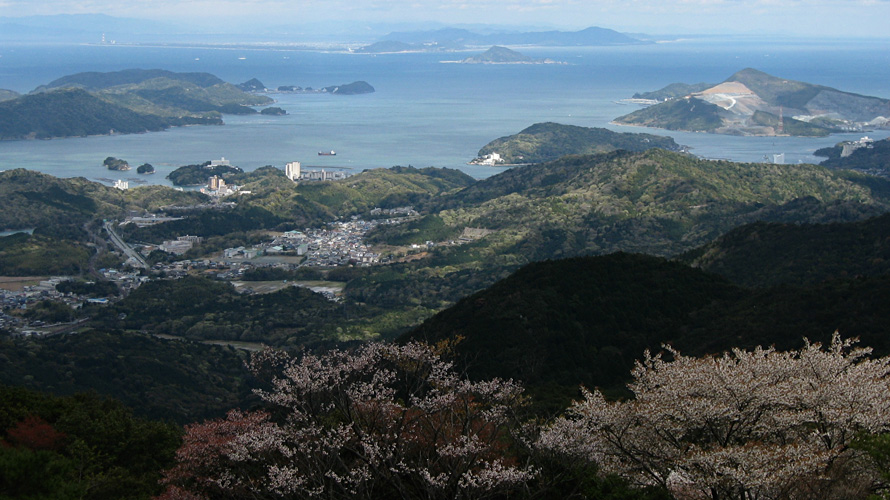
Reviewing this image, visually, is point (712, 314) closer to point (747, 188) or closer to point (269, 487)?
point (269, 487)

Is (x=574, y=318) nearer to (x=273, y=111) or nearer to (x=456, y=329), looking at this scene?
(x=456, y=329)

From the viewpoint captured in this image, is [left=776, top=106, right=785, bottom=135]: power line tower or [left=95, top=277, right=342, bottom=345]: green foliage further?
[left=776, top=106, right=785, bottom=135]: power line tower

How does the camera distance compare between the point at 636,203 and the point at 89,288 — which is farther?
the point at 636,203

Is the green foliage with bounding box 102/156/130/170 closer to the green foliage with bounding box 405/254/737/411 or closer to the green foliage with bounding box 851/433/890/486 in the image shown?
the green foliage with bounding box 405/254/737/411

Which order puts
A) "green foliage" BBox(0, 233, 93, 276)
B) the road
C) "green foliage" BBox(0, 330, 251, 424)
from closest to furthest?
"green foliage" BBox(0, 330, 251, 424) → "green foliage" BBox(0, 233, 93, 276) → the road

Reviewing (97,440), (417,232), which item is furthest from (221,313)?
(97,440)

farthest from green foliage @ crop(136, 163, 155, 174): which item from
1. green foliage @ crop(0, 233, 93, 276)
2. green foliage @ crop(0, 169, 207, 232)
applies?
green foliage @ crop(0, 233, 93, 276)
